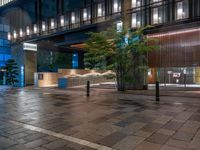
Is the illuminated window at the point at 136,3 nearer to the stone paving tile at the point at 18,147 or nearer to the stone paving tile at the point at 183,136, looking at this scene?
the stone paving tile at the point at 183,136

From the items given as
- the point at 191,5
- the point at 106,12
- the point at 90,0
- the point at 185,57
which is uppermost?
the point at 90,0

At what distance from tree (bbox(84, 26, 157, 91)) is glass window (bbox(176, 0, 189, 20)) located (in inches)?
146

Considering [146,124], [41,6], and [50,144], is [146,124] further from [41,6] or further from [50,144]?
[41,6]

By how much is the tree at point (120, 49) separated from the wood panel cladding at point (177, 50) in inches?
70.5

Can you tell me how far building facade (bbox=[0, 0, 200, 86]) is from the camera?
13.9 metres

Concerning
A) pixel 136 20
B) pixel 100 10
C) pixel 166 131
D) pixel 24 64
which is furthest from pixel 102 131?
Result: pixel 100 10

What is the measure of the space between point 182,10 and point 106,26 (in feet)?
24.2

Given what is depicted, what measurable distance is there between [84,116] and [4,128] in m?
2.40

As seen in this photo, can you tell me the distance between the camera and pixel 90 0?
23531 mm

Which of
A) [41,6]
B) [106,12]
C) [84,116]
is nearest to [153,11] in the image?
[106,12]

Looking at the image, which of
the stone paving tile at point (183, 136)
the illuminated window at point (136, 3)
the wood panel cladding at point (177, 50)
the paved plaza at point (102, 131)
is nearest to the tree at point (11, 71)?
the illuminated window at point (136, 3)

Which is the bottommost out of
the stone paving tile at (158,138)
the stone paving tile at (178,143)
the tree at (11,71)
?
the stone paving tile at (178,143)

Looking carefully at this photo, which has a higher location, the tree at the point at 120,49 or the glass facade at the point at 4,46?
the glass facade at the point at 4,46

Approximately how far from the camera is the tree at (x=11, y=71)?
21984mm
